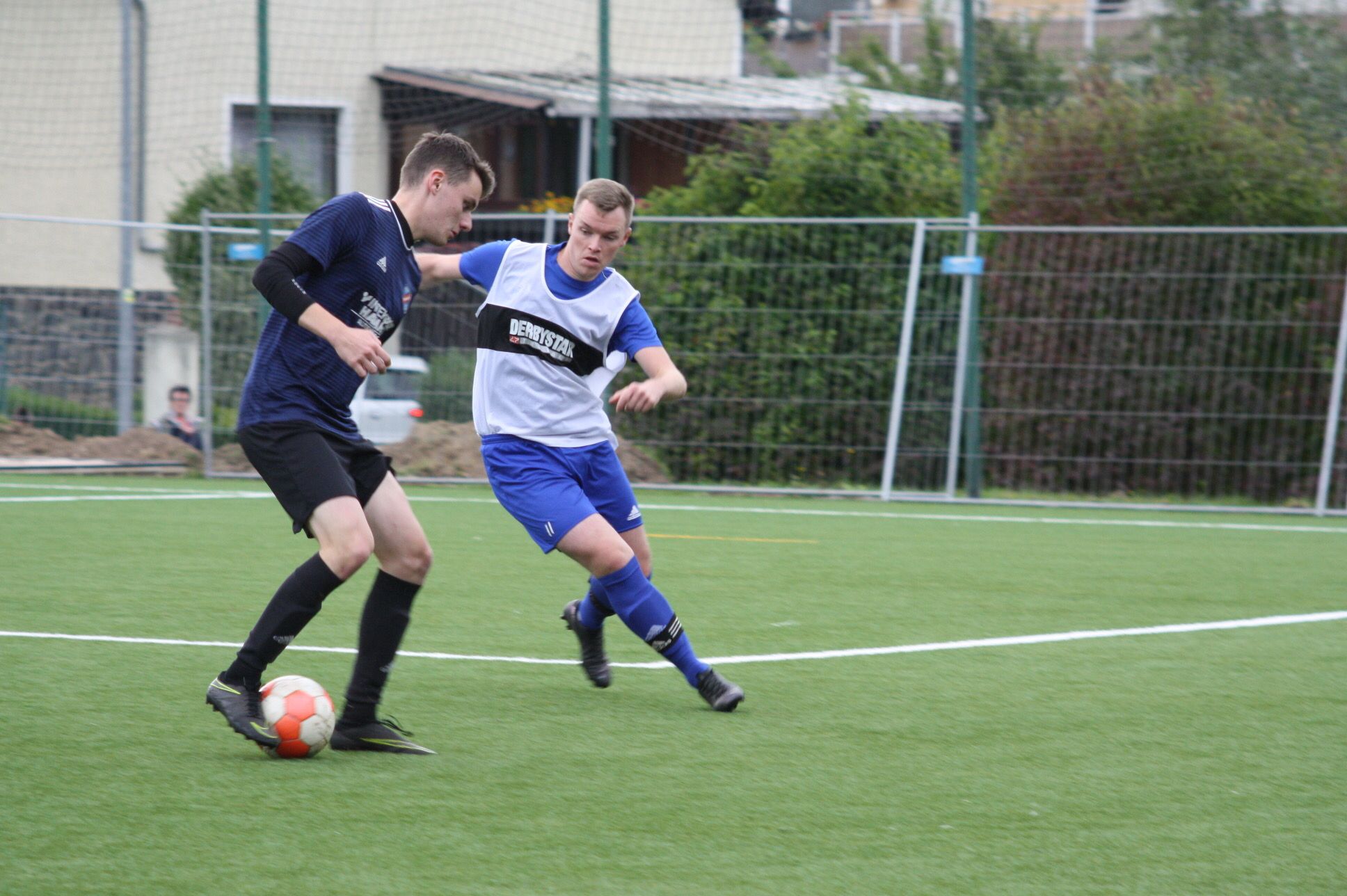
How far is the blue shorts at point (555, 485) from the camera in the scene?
5.01 m

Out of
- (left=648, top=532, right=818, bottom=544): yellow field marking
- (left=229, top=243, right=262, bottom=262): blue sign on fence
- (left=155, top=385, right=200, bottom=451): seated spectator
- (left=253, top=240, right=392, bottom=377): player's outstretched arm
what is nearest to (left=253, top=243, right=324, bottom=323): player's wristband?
(left=253, top=240, right=392, bottom=377): player's outstretched arm

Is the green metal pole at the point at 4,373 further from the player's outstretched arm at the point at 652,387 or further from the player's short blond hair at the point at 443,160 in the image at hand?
the player's short blond hair at the point at 443,160

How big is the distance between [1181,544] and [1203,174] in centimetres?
495

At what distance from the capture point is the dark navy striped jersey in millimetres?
4359

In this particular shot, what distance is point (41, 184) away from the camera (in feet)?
65.6

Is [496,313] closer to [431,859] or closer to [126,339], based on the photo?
[431,859]

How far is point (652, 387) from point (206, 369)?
9345 millimetres

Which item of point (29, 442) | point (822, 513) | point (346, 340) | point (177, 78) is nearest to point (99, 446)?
point (29, 442)

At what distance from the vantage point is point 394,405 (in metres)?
13.1

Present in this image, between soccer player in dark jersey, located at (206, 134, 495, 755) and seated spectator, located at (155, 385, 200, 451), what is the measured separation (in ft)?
29.7

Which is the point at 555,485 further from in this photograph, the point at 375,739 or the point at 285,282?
the point at 285,282

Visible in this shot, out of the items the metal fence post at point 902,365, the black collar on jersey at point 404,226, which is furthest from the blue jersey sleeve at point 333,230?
the metal fence post at point 902,365

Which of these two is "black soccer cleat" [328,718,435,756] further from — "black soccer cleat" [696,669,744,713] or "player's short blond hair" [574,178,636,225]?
"player's short blond hair" [574,178,636,225]

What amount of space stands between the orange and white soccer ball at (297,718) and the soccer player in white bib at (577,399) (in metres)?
1.02
